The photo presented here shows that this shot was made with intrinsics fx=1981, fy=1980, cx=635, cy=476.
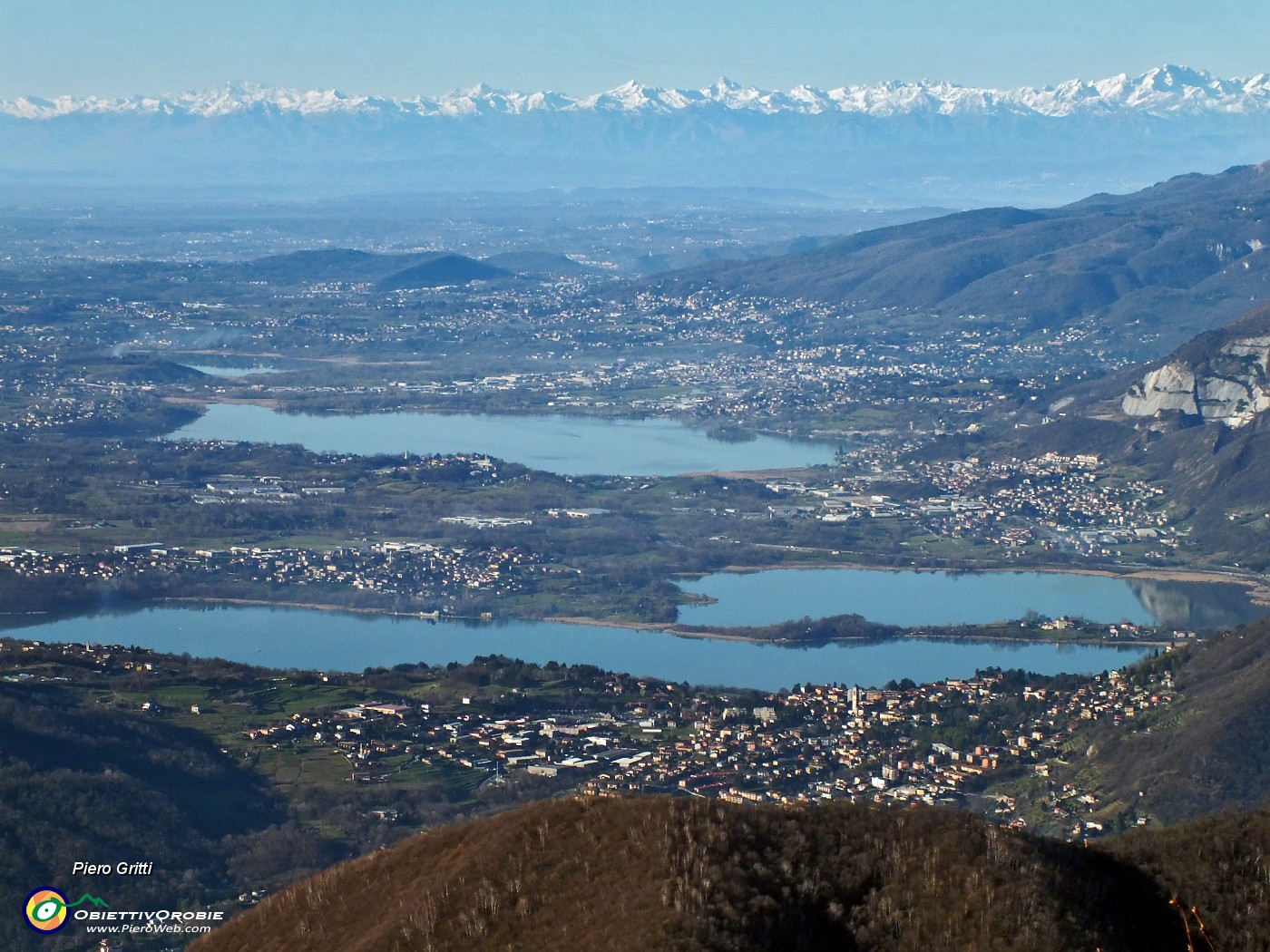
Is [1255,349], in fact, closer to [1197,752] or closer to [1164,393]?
[1164,393]

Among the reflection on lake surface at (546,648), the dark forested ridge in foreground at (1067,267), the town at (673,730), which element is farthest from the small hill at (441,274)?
the town at (673,730)

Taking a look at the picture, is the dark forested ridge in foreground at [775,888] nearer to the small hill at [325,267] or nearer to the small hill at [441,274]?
the small hill at [441,274]

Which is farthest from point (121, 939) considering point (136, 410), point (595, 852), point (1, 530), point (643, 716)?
point (136, 410)

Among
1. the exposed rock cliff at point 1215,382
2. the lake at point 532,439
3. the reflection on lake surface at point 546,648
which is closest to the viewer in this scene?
the reflection on lake surface at point 546,648

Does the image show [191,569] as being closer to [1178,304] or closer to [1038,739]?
[1038,739]

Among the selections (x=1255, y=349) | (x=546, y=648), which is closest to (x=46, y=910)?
(x=546, y=648)
